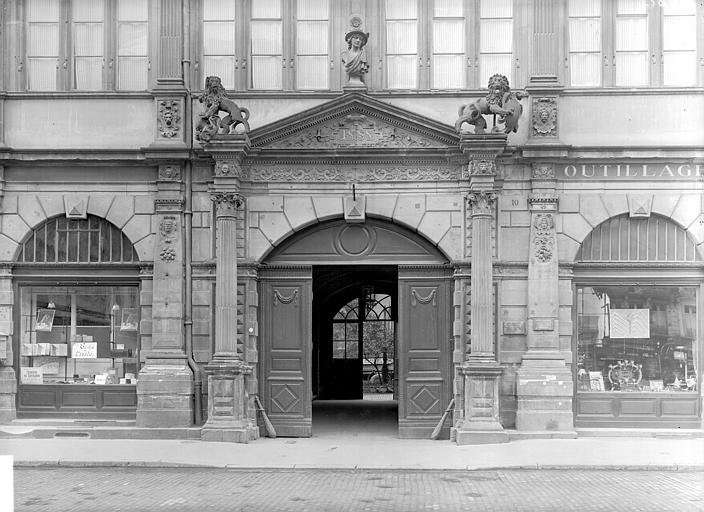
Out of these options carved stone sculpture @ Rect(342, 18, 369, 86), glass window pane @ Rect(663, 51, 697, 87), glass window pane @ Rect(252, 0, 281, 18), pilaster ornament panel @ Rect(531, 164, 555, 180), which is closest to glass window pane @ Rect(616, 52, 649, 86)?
glass window pane @ Rect(663, 51, 697, 87)

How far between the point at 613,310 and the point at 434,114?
5133 millimetres

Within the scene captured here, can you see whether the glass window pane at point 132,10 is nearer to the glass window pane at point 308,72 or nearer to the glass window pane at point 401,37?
the glass window pane at point 308,72

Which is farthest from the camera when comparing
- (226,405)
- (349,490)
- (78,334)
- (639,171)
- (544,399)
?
(78,334)

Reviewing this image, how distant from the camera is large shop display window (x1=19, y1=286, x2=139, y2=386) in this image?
53.9 feet

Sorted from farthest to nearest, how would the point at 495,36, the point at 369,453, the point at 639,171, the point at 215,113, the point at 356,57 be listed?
the point at 495,36 < the point at 639,171 < the point at 356,57 < the point at 215,113 < the point at 369,453

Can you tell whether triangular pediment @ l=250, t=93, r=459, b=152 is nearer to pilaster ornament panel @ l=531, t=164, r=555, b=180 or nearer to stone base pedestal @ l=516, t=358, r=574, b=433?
pilaster ornament panel @ l=531, t=164, r=555, b=180

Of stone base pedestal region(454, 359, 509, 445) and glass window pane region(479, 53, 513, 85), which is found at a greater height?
glass window pane region(479, 53, 513, 85)

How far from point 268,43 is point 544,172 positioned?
234 inches

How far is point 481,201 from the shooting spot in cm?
1545

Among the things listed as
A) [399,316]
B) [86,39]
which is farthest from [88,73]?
[399,316]

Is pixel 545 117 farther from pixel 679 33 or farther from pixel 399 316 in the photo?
pixel 399 316

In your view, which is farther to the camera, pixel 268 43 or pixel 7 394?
pixel 268 43

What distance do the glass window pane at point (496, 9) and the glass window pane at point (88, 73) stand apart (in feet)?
24.9

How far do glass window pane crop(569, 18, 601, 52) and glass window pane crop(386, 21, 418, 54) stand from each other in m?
3.04
